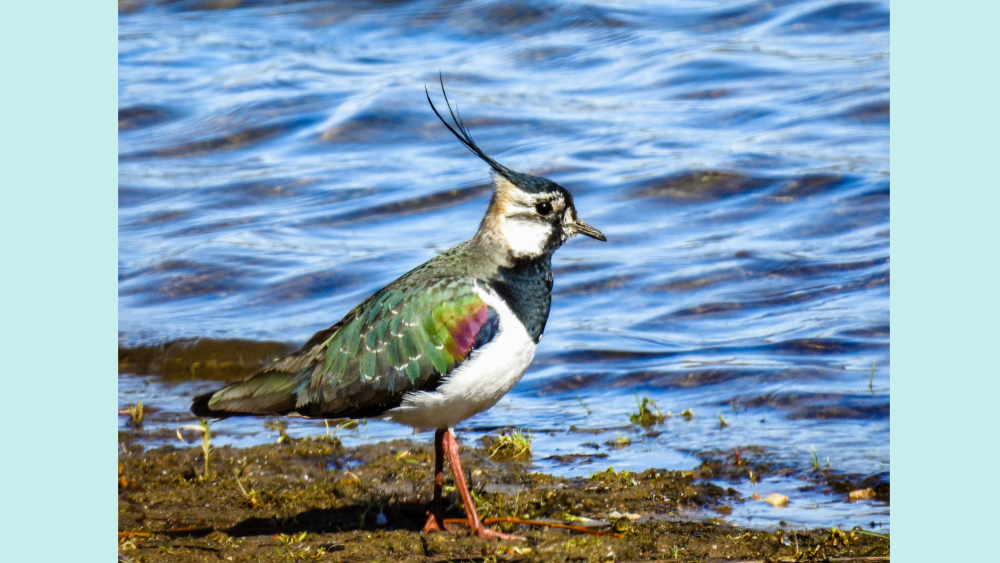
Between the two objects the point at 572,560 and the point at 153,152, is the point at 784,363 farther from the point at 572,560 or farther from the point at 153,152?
the point at 153,152

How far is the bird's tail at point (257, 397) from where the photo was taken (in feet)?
15.7

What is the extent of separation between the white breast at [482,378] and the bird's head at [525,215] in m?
0.42

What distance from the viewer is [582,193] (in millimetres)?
10602

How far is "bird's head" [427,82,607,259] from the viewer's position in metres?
4.98

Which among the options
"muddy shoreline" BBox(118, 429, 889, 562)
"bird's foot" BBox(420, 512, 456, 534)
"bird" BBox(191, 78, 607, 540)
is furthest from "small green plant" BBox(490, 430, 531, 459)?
"bird's foot" BBox(420, 512, 456, 534)

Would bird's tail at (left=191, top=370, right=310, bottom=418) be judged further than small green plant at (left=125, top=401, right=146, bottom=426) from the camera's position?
No

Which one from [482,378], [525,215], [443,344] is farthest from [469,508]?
[525,215]

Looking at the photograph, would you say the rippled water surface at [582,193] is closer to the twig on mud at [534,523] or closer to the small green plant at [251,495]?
the twig on mud at [534,523]

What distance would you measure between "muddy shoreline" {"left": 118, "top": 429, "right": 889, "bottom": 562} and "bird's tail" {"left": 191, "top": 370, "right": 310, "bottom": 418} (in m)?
0.55

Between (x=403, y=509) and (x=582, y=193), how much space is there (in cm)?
594

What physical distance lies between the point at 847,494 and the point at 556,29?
9.48m

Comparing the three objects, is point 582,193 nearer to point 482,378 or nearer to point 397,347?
point 397,347

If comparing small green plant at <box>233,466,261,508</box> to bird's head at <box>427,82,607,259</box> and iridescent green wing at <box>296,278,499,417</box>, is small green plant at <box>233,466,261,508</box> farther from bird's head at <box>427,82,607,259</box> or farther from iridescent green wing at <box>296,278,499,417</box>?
bird's head at <box>427,82,607,259</box>

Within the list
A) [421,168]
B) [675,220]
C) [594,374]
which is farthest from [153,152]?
[594,374]
